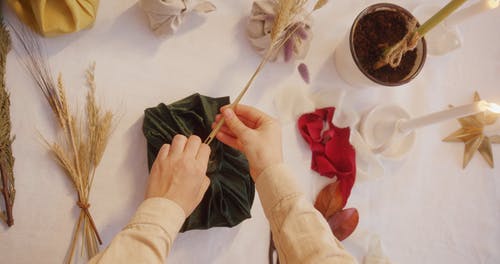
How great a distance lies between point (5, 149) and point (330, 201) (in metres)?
0.64

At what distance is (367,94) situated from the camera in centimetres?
90

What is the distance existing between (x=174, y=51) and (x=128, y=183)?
29 cm

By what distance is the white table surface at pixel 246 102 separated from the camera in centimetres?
68

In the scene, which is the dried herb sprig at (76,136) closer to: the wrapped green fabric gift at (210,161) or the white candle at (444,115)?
the wrapped green fabric gift at (210,161)

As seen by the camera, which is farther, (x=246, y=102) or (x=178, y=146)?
(x=246, y=102)

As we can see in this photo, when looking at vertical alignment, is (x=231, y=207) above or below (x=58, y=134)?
below

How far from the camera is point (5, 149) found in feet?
2.09

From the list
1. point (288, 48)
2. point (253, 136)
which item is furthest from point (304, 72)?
point (253, 136)

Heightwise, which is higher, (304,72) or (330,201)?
(304,72)

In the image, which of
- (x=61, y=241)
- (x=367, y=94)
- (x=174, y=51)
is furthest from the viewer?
(x=367, y=94)

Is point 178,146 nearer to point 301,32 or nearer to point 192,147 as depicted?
point 192,147

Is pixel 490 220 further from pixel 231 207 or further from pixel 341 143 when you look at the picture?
pixel 231 207

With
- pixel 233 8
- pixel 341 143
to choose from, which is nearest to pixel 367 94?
pixel 341 143

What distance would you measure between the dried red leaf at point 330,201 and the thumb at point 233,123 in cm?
28
